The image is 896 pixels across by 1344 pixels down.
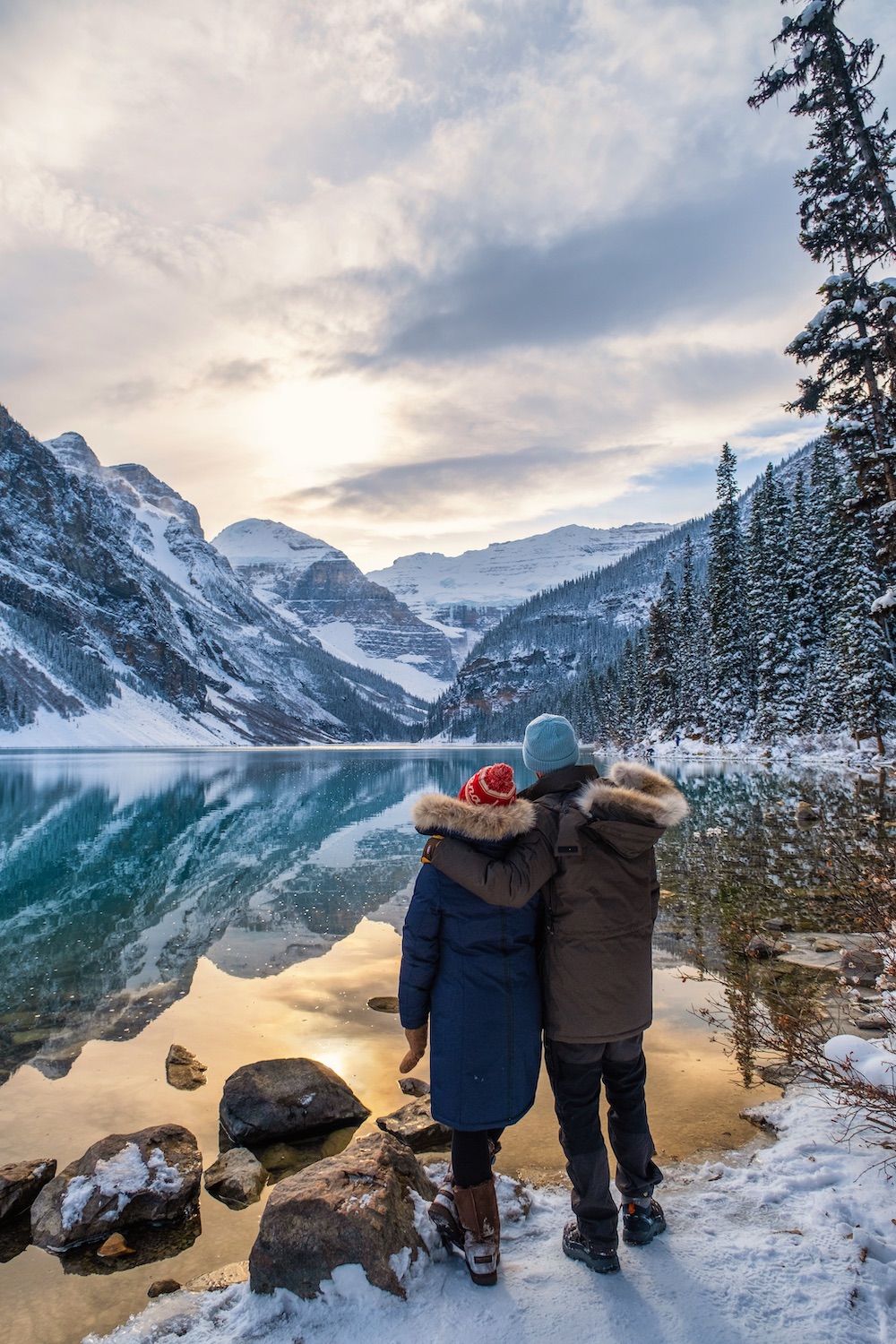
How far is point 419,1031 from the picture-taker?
3.96 meters

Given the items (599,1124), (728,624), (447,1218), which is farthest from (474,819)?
(728,624)

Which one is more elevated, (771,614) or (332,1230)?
(771,614)

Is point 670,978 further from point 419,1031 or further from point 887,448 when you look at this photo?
point 887,448

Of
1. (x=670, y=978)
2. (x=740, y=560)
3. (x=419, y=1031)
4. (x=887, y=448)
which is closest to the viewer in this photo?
(x=419, y=1031)

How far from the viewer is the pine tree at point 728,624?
51.2m

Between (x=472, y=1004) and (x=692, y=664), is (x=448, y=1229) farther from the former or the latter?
(x=692, y=664)

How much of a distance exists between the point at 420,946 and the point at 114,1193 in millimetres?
3490

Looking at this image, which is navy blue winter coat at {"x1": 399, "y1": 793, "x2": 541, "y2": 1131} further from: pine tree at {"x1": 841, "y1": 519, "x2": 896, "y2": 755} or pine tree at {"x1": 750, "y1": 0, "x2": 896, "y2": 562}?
pine tree at {"x1": 841, "y1": 519, "x2": 896, "y2": 755}

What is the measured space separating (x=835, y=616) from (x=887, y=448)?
33.1 meters

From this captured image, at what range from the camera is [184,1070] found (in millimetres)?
7797

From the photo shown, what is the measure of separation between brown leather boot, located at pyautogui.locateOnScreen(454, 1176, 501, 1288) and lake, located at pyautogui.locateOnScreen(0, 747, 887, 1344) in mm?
1769

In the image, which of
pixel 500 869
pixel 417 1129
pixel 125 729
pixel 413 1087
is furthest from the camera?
pixel 125 729

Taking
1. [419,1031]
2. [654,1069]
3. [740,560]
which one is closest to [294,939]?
[654,1069]

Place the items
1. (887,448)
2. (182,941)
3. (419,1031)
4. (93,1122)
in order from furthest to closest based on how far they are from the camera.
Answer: (182,941), (887,448), (93,1122), (419,1031)
